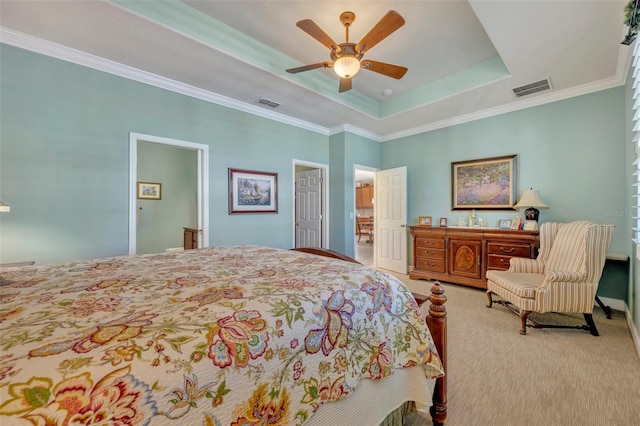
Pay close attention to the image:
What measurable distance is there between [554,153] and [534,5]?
2.25 meters

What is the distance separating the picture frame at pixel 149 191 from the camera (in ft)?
16.3

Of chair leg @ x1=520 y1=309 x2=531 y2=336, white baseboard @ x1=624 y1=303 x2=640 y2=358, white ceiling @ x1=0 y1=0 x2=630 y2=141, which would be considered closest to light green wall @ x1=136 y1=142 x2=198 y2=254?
white ceiling @ x1=0 y1=0 x2=630 y2=141

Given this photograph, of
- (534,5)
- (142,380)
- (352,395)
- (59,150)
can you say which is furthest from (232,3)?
(352,395)

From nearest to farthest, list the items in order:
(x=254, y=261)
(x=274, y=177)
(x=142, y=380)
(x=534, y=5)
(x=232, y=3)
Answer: (x=142, y=380) → (x=254, y=261) → (x=534, y=5) → (x=232, y=3) → (x=274, y=177)

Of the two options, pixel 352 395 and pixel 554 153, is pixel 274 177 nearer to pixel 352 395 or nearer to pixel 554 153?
pixel 352 395

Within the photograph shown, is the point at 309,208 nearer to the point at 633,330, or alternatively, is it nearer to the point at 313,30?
the point at 313,30

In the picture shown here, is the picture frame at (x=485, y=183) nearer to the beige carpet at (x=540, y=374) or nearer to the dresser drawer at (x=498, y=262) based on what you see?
the dresser drawer at (x=498, y=262)

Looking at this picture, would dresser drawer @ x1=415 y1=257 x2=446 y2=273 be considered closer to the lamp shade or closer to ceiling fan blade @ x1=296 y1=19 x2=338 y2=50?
the lamp shade

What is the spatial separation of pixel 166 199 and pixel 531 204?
613cm

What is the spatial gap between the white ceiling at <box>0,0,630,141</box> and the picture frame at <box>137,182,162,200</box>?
102 inches

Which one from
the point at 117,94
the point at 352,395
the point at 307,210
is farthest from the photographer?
the point at 307,210

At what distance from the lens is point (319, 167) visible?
4926 millimetres

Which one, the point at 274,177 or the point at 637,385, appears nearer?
the point at 637,385

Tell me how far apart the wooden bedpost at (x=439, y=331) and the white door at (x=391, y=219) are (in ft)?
11.3
